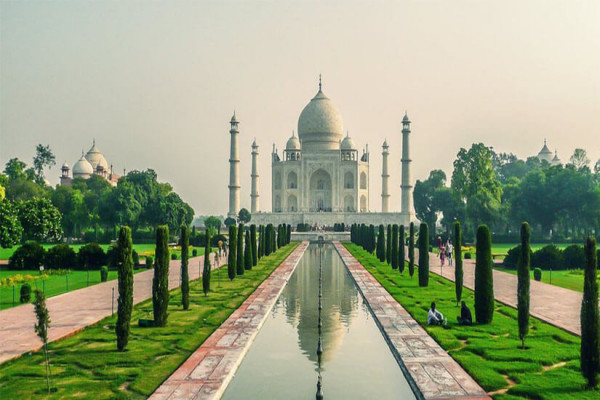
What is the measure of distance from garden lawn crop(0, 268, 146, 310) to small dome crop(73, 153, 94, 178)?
224 ft

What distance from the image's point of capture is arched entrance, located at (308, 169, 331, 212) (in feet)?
244

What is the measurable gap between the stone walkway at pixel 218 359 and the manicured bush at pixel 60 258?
11.5 m

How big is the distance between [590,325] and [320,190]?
66682mm

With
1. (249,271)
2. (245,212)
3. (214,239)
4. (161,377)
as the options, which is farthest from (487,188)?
(161,377)

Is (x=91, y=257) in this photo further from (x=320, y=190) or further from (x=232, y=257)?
(x=320, y=190)

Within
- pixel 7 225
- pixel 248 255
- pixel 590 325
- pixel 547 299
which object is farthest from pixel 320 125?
pixel 590 325

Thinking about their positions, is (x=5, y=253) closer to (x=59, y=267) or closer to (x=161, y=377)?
(x=59, y=267)

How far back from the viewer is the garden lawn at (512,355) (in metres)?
7.95

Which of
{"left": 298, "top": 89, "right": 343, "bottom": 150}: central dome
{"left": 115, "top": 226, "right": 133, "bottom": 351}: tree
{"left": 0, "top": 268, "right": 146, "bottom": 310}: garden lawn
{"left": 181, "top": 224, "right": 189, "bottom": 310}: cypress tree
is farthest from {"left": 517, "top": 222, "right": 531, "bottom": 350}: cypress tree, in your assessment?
{"left": 298, "top": 89, "right": 343, "bottom": 150}: central dome

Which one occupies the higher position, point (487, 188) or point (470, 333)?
point (487, 188)

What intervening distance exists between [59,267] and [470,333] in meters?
17.7

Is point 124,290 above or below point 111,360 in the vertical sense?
above

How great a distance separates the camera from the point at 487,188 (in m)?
43.5

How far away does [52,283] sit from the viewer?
1983 centimetres
